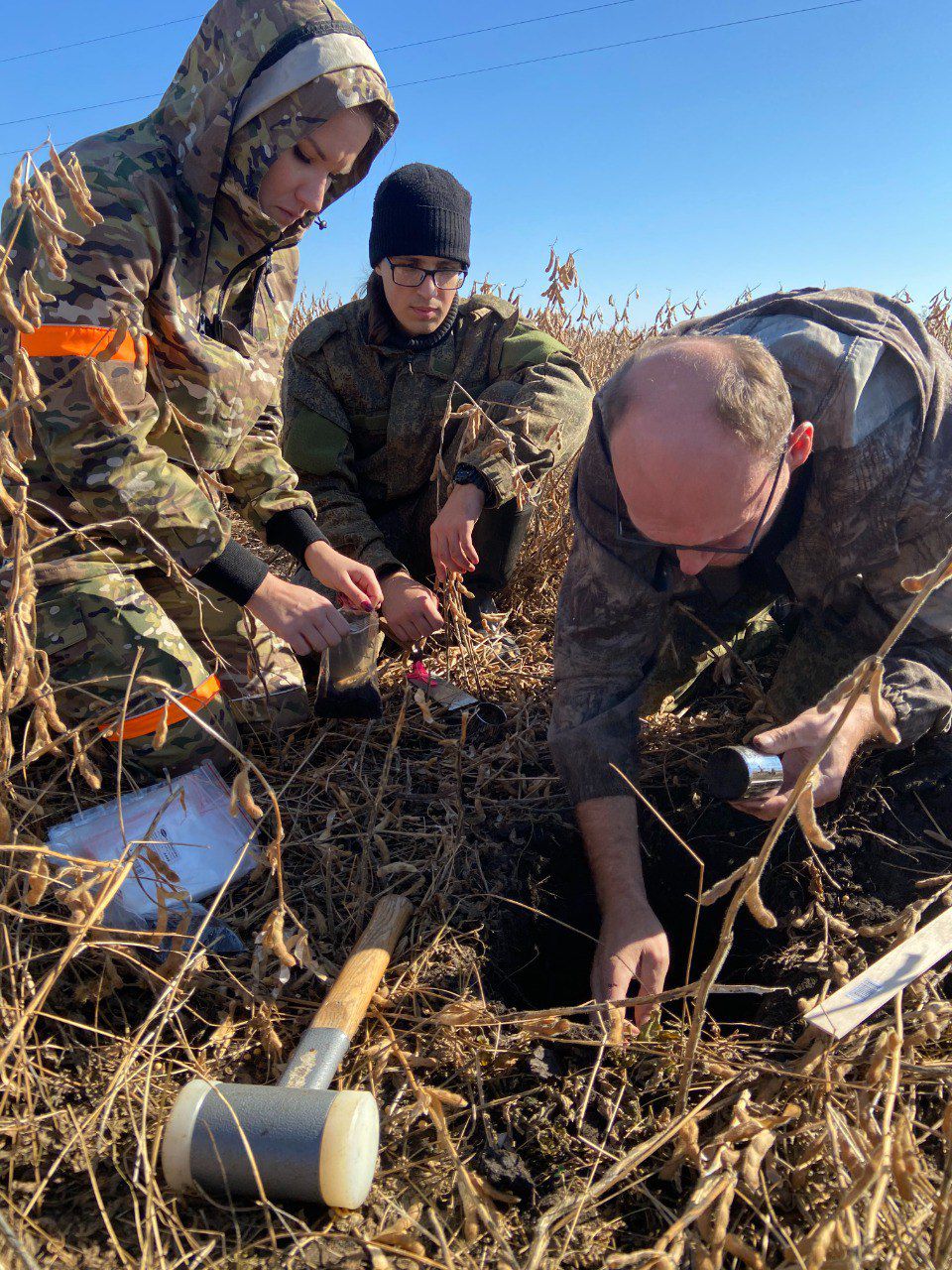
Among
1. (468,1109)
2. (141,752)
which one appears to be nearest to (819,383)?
(468,1109)

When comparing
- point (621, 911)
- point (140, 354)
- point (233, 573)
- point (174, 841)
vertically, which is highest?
point (140, 354)

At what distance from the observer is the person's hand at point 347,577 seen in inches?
97.8

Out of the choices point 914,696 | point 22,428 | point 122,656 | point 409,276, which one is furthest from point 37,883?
point 409,276

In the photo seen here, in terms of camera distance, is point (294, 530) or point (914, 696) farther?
point (294, 530)

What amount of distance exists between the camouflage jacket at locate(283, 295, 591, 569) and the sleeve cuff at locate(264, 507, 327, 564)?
40 centimetres

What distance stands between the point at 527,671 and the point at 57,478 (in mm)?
1530

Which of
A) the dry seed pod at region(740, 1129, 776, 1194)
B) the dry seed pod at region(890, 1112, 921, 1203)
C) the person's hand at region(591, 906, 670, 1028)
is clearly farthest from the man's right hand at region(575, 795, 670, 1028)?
the dry seed pod at region(890, 1112, 921, 1203)

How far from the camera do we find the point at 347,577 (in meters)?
2.48

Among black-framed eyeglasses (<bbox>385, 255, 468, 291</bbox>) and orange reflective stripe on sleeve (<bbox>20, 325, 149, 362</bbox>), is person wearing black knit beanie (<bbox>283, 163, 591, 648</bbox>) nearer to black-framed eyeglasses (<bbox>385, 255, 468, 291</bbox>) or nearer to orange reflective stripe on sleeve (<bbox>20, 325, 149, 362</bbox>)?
black-framed eyeglasses (<bbox>385, 255, 468, 291</bbox>)

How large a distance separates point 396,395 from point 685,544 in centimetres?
175

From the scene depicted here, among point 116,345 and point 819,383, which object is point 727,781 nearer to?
point 819,383

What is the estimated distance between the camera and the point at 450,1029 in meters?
1.57

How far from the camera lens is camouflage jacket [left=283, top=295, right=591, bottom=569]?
316 centimetres

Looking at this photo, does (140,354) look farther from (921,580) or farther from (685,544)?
(921,580)
